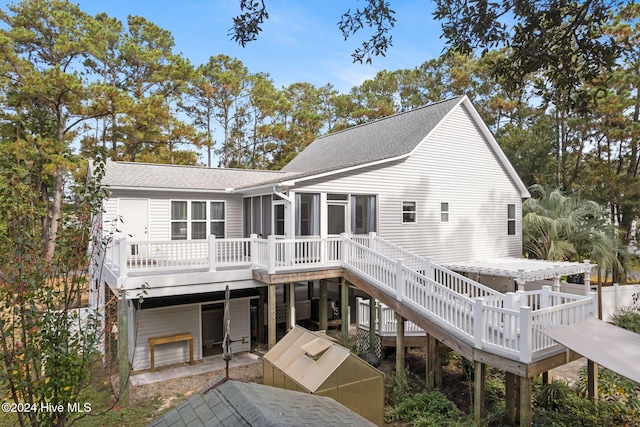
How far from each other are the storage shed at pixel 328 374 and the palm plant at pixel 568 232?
41.5 ft

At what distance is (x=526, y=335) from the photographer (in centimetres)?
659

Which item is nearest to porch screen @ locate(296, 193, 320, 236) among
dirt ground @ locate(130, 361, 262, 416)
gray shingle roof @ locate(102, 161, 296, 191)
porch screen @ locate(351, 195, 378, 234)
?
gray shingle roof @ locate(102, 161, 296, 191)

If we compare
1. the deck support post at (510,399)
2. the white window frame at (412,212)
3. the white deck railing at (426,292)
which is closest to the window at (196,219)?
the white deck railing at (426,292)

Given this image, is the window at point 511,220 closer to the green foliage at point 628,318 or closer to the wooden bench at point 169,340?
the green foliage at point 628,318

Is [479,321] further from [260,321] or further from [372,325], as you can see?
[260,321]

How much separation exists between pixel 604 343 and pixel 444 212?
26.5ft

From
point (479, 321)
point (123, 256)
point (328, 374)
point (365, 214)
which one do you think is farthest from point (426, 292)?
point (123, 256)

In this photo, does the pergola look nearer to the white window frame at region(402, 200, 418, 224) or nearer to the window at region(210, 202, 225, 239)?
the white window frame at region(402, 200, 418, 224)

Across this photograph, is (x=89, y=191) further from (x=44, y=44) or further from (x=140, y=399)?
(x=44, y=44)

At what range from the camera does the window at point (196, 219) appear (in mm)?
13055

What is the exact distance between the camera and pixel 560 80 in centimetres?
543

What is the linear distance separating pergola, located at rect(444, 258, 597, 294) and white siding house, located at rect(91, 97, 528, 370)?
142cm

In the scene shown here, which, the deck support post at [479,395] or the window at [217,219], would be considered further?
the window at [217,219]

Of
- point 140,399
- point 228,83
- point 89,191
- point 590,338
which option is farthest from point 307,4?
point 228,83
